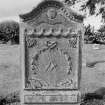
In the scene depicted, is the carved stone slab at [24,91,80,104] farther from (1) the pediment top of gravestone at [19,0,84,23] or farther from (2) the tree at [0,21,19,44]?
(2) the tree at [0,21,19,44]

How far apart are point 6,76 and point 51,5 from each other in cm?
531

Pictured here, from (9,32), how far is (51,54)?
65.1ft

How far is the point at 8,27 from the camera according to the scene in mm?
27781

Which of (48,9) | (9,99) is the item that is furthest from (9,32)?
(48,9)

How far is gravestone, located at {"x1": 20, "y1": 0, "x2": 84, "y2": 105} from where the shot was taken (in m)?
5.74

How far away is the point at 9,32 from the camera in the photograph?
2533 cm

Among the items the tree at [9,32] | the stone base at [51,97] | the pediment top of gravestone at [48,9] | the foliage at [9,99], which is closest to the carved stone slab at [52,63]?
the stone base at [51,97]

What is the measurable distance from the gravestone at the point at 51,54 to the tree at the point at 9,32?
1666 centimetres

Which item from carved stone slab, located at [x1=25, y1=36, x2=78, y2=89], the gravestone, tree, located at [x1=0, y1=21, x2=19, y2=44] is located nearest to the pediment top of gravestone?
the gravestone

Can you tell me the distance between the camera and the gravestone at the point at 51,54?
5.74 meters

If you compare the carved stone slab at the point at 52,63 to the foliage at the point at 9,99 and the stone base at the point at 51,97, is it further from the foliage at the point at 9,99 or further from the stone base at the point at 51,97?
the foliage at the point at 9,99

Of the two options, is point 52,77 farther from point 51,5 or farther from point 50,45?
point 51,5

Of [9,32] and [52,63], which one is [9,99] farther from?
[9,32]

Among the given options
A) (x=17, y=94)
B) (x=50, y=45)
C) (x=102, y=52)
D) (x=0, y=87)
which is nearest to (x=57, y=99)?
(x=50, y=45)
